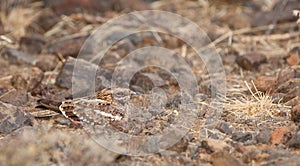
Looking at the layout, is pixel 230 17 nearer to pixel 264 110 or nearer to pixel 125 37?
pixel 125 37

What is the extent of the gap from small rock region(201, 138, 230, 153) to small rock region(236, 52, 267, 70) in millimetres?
1537

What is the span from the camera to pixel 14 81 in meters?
3.60

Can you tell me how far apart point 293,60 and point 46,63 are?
5.97 feet

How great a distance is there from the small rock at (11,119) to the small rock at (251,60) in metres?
1.82

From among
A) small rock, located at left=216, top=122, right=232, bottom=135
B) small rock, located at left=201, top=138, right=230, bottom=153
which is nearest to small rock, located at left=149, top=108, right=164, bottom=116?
small rock, located at left=216, top=122, right=232, bottom=135

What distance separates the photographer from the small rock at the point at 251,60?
4.04 meters

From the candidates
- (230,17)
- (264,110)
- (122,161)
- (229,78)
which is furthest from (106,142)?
(230,17)

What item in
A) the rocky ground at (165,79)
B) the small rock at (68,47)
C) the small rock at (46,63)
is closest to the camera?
the rocky ground at (165,79)

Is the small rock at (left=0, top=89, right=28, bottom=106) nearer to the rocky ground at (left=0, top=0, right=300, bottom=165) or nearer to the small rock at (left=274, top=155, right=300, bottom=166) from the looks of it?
the rocky ground at (left=0, top=0, right=300, bottom=165)

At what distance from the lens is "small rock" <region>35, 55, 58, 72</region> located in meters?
4.00

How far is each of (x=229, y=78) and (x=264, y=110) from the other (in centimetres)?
87

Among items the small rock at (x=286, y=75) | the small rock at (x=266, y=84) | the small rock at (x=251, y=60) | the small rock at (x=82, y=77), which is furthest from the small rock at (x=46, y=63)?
the small rock at (x=286, y=75)

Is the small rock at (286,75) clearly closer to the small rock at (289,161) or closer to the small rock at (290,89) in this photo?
the small rock at (290,89)

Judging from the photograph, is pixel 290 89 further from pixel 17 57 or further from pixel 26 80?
pixel 17 57
